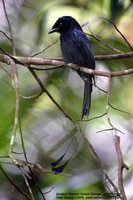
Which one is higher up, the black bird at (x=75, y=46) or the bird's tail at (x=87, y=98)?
the black bird at (x=75, y=46)

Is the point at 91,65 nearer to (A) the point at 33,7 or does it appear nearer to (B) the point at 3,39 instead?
(B) the point at 3,39

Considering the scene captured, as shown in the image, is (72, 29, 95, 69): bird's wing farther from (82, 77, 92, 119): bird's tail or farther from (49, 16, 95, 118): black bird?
(82, 77, 92, 119): bird's tail

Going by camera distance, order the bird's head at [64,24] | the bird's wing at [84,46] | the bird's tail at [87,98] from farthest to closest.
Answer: the bird's head at [64,24] → the bird's wing at [84,46] → the bird's tail at [87,98]

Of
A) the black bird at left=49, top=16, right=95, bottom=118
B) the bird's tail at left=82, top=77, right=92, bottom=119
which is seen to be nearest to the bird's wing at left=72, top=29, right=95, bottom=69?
the black bird at left=49, top=16, right=95, bottom=118

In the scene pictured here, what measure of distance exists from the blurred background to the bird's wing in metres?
0.08

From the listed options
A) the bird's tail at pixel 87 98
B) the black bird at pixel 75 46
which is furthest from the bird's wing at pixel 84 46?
the bird's tail at pixel 87 98

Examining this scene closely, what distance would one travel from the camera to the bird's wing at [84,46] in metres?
2.83

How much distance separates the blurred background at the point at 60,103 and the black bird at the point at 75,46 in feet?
0.31

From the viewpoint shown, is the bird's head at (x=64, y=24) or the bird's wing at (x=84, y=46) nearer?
the bird's wing at (x=84, y=46)

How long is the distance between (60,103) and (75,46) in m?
0.39

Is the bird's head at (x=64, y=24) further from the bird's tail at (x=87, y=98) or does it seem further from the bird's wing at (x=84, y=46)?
the bird's tail at (x=87, y=98)

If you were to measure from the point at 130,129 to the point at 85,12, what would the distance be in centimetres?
95

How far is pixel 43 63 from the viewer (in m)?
2.36

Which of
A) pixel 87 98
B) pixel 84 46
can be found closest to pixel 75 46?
pixel 84 46
